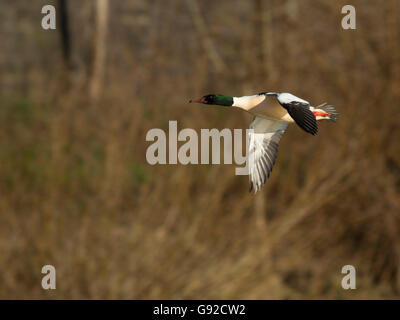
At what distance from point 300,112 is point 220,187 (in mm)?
3831

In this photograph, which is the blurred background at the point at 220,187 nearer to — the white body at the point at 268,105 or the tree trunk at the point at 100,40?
the tree trunk at the point at 100,40

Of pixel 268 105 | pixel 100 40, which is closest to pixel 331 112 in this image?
pixel 268 105

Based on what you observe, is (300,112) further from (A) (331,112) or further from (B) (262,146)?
(B) (262,146)

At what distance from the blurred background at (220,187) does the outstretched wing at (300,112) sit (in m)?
3.19

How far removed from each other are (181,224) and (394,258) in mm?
2374

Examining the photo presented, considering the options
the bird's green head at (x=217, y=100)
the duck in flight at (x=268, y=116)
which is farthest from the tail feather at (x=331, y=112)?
the bird's green head at (x=217, y=100)

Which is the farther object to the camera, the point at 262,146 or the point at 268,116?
the point at 262,146

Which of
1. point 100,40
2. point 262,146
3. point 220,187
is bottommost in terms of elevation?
point 220,187

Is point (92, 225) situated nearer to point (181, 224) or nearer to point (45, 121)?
point (181, 224)

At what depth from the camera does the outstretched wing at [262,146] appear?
1022mm

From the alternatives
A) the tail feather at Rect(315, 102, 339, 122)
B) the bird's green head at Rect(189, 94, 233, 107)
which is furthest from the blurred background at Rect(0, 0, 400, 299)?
the bird's green head at Rect(189, 94, 233, 107)

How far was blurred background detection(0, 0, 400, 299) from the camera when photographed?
4.70 m

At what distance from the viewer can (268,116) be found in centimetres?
96
